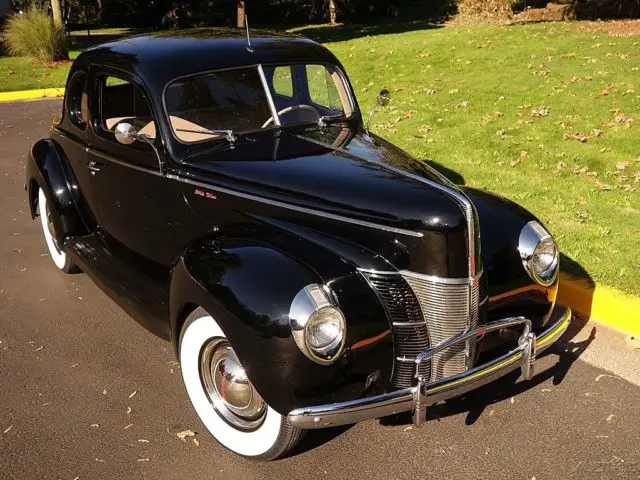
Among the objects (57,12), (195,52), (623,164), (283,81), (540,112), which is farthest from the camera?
(57,12)

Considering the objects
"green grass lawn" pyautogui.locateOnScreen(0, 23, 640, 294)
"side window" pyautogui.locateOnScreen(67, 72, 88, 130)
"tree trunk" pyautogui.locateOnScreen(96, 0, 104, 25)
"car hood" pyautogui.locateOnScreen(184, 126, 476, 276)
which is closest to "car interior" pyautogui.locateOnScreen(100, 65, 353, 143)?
"car hood" pyautogui.locateOnScreen(184, 126, 476, 276)

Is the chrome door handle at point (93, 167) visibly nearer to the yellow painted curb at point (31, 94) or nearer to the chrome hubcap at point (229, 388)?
the chrome hubcap at point (229, 388)

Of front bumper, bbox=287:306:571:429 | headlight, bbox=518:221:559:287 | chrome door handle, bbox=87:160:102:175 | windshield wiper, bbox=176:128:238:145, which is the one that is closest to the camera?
front bumper, bbox=287:306:571:429

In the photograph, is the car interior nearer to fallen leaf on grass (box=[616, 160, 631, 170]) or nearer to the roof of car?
the roof of car

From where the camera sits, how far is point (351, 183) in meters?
3.40

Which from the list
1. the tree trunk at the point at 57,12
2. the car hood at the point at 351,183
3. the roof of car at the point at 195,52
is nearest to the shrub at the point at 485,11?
the tree trunk at the point at 57,12

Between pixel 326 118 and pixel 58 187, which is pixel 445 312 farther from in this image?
pixel 58 187

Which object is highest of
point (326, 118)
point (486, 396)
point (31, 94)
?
point (326, 118)

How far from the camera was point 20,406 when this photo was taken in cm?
374

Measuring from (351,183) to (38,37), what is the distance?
16227 mm

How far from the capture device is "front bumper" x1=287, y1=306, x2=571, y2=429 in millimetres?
2816

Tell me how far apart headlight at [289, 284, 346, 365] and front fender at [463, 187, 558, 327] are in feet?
3.29

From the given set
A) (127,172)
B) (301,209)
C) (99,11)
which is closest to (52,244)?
(127,172)

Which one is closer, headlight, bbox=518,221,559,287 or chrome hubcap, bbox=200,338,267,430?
chrome hubcap, bbox=200,338,267,430
